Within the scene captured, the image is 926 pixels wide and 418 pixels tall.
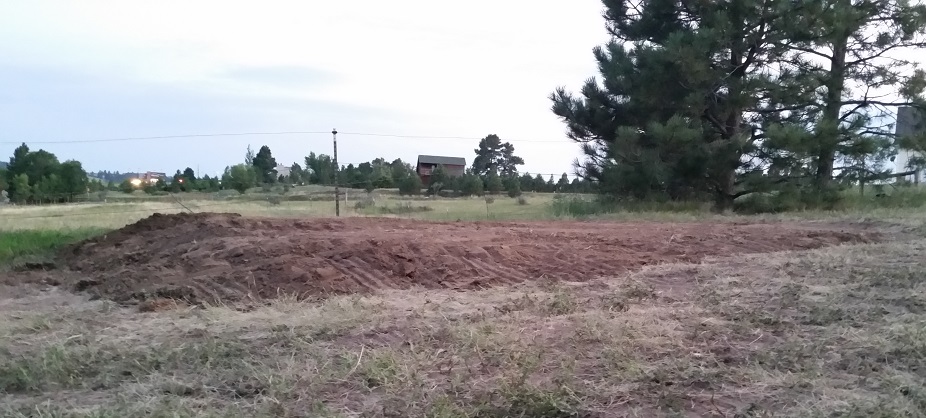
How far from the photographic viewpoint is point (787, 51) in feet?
47.7

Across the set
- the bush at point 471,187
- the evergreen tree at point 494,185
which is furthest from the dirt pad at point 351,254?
the evergreen tree at point 494,185

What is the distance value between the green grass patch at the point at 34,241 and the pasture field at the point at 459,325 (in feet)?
0.34

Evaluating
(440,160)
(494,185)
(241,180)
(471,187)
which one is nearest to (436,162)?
(440,160)

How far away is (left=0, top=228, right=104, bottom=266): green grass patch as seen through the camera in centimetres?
877

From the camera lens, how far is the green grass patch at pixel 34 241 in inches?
345

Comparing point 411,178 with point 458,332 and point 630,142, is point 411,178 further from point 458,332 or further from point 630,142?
point 458,332

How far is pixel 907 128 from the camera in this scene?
15.1 meters

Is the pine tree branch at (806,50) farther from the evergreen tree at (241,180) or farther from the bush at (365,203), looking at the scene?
the evergreen tree at (241,180)

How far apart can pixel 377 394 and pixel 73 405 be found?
4.93ft

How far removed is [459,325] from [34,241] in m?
8.11

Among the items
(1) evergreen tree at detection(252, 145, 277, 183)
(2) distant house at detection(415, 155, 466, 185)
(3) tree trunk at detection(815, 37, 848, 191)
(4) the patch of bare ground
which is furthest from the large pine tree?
(1) evergreen tree at detection(252, 145, 277, 183)

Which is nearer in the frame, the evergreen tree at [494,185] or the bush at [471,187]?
the bush at [471,187]

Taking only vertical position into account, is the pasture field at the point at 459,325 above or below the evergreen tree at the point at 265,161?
below

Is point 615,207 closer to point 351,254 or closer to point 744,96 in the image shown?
point 744,96
